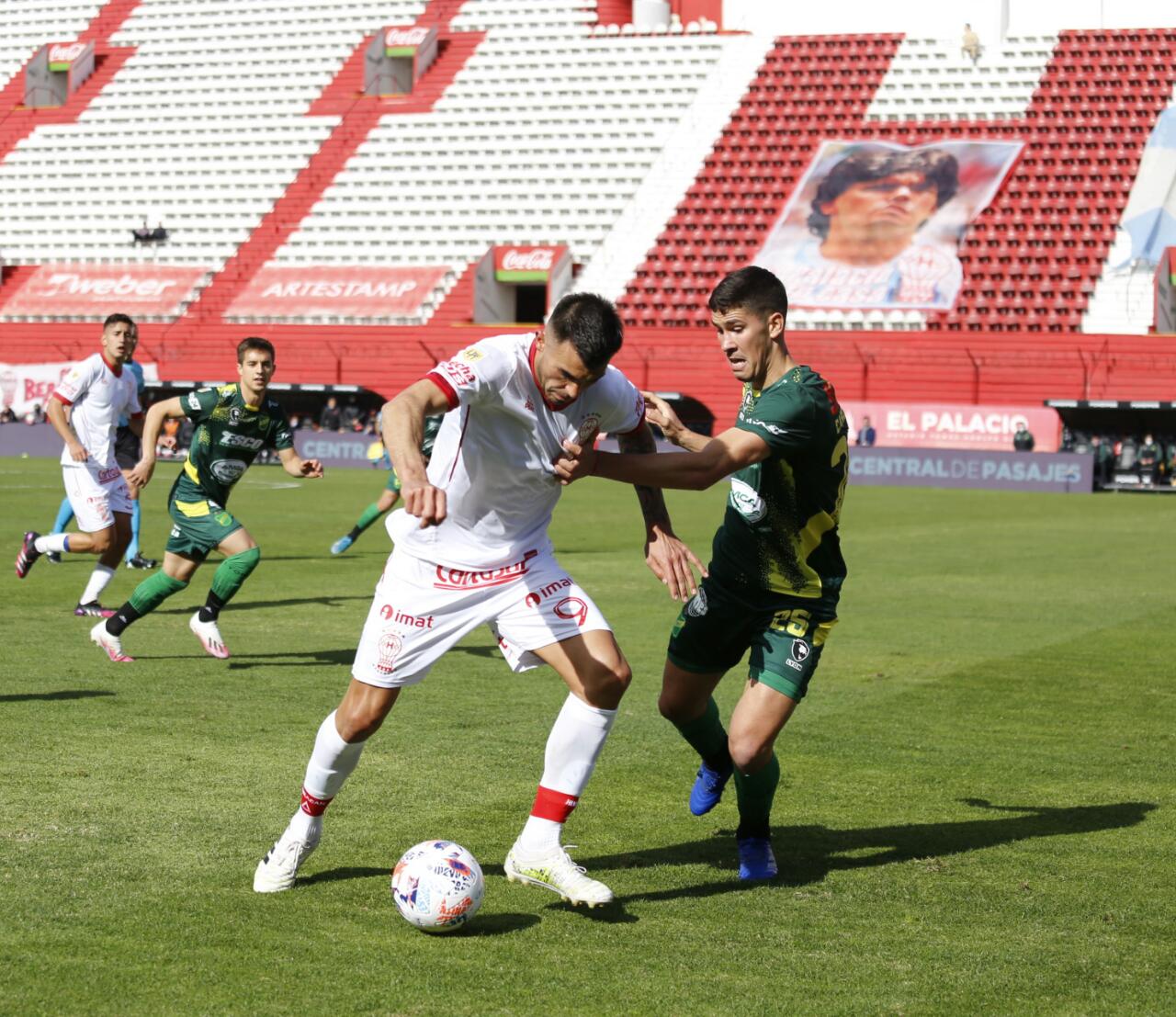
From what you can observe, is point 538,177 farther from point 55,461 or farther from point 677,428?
point 677,428

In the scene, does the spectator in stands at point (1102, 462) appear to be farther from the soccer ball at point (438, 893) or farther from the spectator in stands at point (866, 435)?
the soccer ball at point (438, 893)

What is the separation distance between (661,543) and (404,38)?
47.5 m

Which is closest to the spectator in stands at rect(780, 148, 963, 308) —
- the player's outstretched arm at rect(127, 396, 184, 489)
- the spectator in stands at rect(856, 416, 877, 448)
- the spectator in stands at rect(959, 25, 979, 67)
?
the spectator in stands at rect(856, 416, 877, 448)

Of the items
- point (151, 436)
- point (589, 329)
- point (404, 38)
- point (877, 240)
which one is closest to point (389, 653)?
point (589, 329)

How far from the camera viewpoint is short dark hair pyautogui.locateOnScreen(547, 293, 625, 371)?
4938 millimetres

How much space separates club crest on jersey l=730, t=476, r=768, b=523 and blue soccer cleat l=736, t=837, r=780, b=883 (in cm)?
115

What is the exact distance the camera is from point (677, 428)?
6.21 meters

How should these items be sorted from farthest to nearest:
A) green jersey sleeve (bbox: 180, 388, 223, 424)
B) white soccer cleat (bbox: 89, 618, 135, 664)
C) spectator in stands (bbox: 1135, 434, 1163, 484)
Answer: spectator in stands (bbox: 1135, 434, 1163, 484) → green jersey sleeve (bbox: 180, 388, 223, 424) → white soccer cleat (bbox: 89, 618, 135, 664)

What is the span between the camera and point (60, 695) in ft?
29.1

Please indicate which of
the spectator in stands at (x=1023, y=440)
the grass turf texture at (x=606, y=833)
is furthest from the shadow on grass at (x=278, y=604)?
the spectator in stands at (x=1023, y=440)

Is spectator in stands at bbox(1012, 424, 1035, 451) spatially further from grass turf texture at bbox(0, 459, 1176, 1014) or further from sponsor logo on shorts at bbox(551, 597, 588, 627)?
A: sponsor logo on shorts at bbox(551, 597, 588, 627)

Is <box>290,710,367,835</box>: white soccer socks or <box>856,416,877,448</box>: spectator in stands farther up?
<box>290,710,367,835</box>: white soccer socks

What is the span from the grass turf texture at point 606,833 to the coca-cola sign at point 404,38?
1585 inches

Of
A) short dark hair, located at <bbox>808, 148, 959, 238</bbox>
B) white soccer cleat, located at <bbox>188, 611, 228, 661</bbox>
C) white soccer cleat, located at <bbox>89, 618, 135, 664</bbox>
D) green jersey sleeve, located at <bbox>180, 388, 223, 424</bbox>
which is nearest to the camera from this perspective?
white soccer cleat, located at <bbox>89, 618, 135, 664</bbox>
